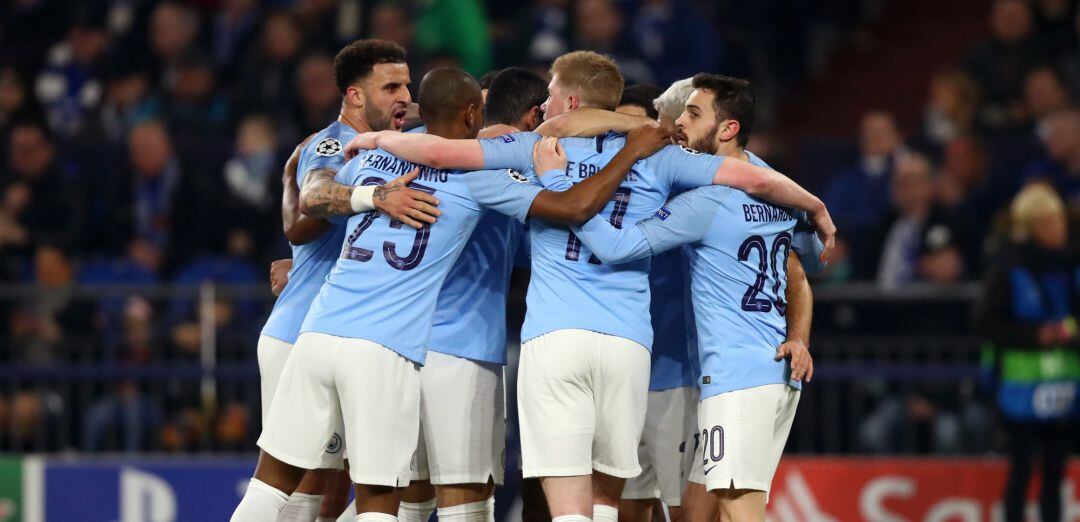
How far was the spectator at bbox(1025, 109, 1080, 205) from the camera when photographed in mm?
11273

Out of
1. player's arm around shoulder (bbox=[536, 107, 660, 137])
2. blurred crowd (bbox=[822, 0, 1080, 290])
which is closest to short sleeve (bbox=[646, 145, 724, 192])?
player's arm around shoulder (bbox=[536, 107, 660, 137])

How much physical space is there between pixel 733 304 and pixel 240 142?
694 cm

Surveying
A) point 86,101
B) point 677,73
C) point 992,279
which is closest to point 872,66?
point 677,73

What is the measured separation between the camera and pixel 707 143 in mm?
6801

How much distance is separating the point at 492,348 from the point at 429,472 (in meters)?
0.62

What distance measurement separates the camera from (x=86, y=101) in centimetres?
1407

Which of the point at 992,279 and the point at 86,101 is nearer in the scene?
the point at 992,279

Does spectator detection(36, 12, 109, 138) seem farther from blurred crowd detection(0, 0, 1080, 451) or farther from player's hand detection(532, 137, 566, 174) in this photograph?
player's hand detection(532, 137, 566, 174)

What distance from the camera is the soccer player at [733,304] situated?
6410mm

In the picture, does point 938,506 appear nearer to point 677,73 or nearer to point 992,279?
point 992,279

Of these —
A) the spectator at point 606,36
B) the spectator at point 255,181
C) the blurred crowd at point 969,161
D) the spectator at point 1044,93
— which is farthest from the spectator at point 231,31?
the spectator at point 1044,93

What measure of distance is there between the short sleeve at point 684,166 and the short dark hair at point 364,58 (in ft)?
4.58

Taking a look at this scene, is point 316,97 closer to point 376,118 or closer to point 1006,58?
point 1006,58

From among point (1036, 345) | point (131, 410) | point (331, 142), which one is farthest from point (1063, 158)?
point (131, 410)
